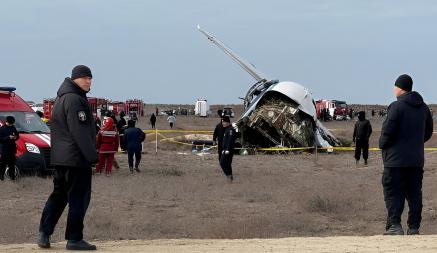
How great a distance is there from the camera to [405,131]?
34.2 feet

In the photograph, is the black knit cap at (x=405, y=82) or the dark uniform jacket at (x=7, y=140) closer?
the black knit cap at (x=405, y=82)

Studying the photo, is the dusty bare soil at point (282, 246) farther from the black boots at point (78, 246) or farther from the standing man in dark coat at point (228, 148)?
the standing man in dark coat at point (228, 148)

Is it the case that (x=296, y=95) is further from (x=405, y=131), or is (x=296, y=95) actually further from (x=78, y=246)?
(x=78, y=246)

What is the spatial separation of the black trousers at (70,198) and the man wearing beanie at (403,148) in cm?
376

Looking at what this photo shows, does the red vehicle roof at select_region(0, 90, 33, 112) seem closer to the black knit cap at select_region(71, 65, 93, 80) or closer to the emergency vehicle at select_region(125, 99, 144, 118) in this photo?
the black knit cap at select_region(71, 65, 93, 80)

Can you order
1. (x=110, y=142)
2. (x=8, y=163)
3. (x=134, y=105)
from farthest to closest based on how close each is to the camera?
1. (x=134, y=105)
2. (x=110, y=142)
3. (x=8, y=163)

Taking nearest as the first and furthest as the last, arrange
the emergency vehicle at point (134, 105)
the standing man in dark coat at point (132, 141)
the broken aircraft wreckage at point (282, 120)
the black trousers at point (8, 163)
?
the black trousers at point (8, 163)
the standing man in dark coat at point (132, 141)
the broken aircraft wreckage at point (282, 120)
the emergency vehicle at point (134, 105)

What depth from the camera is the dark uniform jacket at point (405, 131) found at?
34.2 feet

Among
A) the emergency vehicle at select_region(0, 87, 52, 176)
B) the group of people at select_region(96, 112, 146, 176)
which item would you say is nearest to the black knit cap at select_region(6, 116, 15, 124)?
the emergency vehicle at select_region(0, 87, 52, 176)

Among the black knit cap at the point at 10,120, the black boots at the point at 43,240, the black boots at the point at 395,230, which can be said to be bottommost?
the black boots at the point at 395,230

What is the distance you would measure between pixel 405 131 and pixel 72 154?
4098 mm

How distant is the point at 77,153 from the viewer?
28.3 ft

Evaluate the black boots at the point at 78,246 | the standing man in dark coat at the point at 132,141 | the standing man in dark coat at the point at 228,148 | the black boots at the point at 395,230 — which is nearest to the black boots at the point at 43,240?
the black boots at the point at 78,246

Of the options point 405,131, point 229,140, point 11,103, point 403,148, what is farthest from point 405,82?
point 11,103
